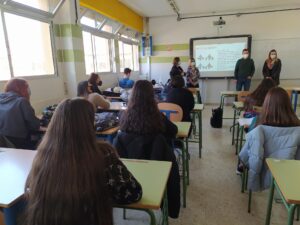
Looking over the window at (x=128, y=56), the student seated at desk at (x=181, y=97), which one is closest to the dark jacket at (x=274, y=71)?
the window at (x=128, y=56)

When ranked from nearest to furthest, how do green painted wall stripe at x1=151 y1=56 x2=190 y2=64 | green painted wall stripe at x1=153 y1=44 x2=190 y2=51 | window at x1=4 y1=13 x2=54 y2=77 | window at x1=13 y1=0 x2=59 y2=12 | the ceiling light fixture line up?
window at x1=4 y1=13 x2=54 y2=77
window at x1=13 y1=0 x2=59 y2=12
the ceiling light fixture
green painted wall stripe at x1=153 y1=44 x2=190 y2=51
green painted wall stripe at x1=151 y1=56 x2=190 y2=64

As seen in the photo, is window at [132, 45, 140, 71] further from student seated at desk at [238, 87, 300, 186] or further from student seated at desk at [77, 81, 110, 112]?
student seated at desk at [238, 87, 300, 186]

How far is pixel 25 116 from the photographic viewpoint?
2225 mm

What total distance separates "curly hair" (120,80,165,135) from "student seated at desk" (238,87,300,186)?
805mm

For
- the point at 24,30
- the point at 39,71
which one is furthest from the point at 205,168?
the point at 24,30

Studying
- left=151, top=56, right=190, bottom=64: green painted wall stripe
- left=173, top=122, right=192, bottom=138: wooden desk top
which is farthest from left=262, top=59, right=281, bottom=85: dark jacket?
left=173, top=122, right=192, bottom=138: wooden desk top

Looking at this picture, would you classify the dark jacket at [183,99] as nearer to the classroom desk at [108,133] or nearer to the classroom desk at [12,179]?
the classroom desk at [108,133]

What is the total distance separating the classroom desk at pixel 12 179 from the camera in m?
1.08

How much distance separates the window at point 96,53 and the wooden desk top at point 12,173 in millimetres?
3307

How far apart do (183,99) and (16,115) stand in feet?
6.42

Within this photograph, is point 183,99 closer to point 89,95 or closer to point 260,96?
point 260,96

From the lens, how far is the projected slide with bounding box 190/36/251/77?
696cm

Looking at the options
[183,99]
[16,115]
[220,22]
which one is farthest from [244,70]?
[16,115]

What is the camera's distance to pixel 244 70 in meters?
6.57
